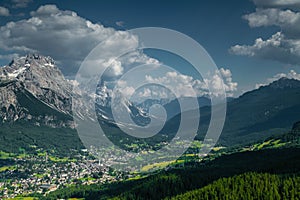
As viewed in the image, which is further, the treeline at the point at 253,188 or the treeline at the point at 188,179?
the treeline at the point at 188,179

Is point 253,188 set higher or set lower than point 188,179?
higher

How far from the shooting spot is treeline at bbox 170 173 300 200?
77.5 m

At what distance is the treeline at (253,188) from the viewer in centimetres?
7754

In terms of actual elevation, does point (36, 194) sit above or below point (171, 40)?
below

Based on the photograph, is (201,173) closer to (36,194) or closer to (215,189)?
(215,189)

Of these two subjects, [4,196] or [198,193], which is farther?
[4,196]

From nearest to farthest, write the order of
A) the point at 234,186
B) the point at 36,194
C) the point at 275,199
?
the point at 275,199
the point at 234,186
the point at 36,194

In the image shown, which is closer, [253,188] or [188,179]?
[253,188]

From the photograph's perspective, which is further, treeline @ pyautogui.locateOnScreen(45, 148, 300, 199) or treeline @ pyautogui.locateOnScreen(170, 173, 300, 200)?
treeline @ pyautogui.locateOnScreen(45, 148, 300, 199)

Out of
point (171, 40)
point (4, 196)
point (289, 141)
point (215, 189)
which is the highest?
point (171, 40)

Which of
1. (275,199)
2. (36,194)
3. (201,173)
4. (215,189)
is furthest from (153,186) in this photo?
(36,194)

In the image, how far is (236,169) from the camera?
117 meters

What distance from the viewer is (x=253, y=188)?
80.9 metres

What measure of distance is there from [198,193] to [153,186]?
82.1 feet
